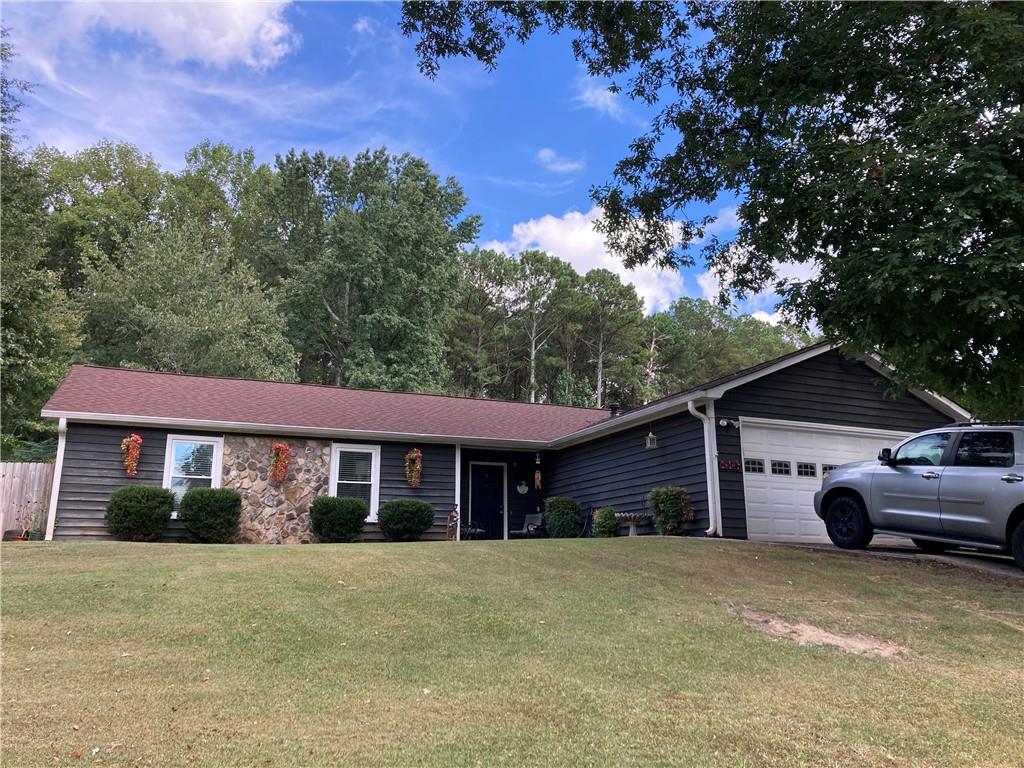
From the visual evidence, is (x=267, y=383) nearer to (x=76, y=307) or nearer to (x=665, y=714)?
(x=76, y=307)

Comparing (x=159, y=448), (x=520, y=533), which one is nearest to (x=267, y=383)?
(x=159, y=448)

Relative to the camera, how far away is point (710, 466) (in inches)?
484

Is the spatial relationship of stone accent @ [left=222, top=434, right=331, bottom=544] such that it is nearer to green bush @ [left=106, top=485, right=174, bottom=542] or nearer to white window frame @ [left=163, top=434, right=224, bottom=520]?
white window frame @ [left=163, top=434, right=224, bottom=520]

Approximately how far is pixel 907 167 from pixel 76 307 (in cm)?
2650

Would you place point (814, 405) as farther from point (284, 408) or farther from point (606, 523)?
point (284, 408)

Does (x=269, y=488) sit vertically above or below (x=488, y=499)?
above

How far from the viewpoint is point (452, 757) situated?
12.0 ft

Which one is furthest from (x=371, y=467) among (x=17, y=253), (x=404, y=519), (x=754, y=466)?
(x=17, y=253)

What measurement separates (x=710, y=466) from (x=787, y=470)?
6.13 feet

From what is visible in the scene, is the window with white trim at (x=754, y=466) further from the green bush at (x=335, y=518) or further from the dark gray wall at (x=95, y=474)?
the dark gray wall at (x=95, y=474)

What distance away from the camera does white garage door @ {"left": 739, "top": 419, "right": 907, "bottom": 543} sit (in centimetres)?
1262

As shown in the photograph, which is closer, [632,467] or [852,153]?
[852,153]

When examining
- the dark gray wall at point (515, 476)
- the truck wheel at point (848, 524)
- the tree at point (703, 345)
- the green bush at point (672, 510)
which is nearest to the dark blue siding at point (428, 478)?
the dark gray wall at point (515, 476)

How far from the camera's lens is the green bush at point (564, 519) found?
51.6 feet
